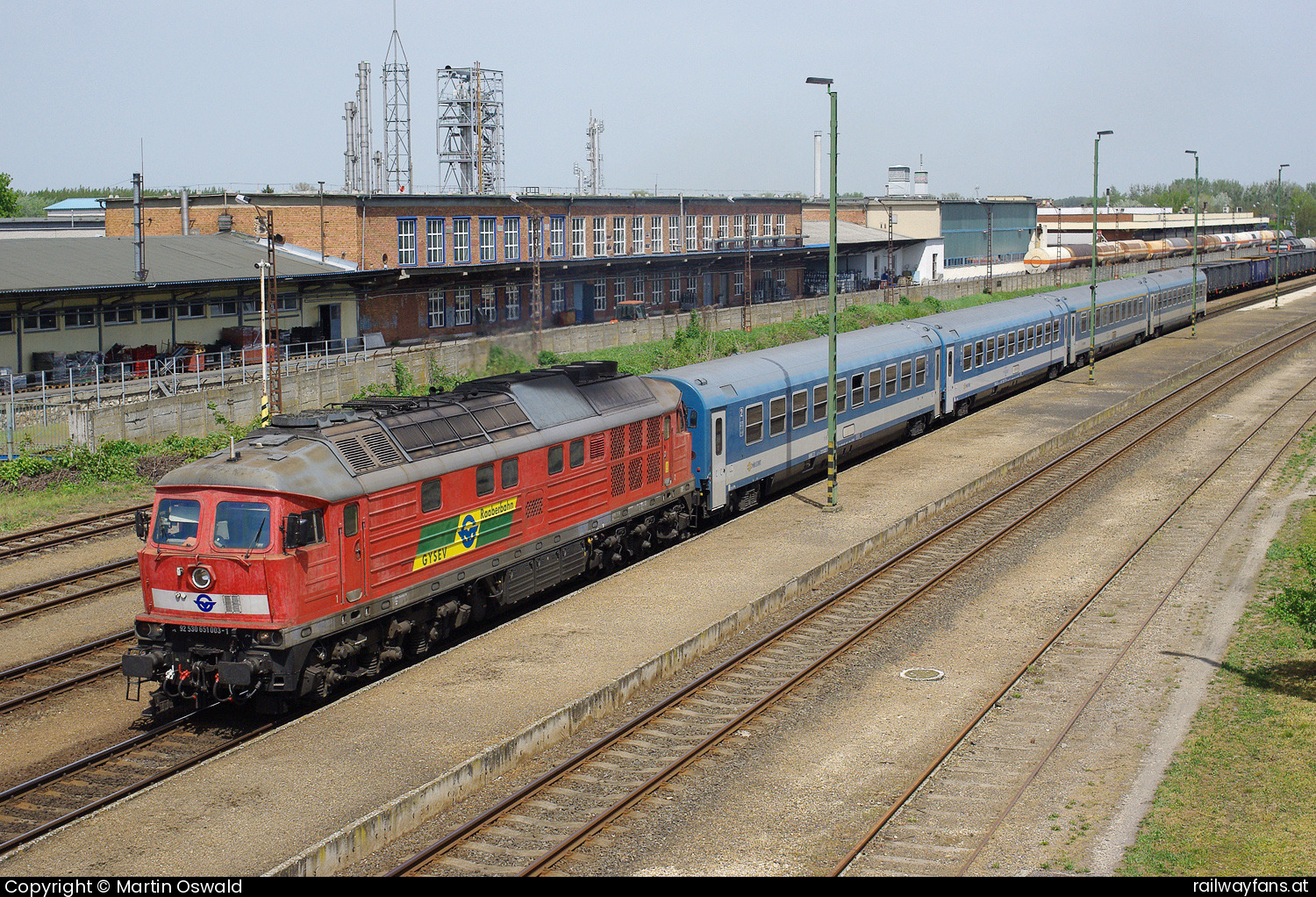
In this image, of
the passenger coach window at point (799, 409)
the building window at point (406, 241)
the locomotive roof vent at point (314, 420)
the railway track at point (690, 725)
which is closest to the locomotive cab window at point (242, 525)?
the locomotive roof vent at point (314, 420)

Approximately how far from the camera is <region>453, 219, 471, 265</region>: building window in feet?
202

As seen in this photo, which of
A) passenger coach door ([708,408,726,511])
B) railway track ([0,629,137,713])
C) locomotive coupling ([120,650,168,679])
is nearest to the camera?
locomotive coupling ([120,650,168,679])

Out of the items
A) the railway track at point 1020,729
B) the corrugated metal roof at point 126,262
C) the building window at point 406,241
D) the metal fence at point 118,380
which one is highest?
the building window at point 406,241

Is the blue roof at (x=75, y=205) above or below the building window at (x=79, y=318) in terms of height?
above

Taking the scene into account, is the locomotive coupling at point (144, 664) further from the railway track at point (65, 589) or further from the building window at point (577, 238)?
the building window at point (577, 238)

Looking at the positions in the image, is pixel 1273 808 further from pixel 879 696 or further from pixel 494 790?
pixel 494 790

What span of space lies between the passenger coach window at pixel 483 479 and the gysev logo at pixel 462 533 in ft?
0.92

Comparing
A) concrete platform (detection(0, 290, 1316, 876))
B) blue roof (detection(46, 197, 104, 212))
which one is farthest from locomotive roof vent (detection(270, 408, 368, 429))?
blue roof (detection(46, 197, 104, 212))

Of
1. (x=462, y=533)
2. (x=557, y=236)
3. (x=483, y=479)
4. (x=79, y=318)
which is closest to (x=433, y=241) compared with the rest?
(x=557, y=236)

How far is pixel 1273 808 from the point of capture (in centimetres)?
1351

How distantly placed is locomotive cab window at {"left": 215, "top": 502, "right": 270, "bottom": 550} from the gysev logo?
9.45 ft

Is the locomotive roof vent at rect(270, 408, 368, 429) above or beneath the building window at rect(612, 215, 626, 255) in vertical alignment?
beneath

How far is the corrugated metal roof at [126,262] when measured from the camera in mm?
42438

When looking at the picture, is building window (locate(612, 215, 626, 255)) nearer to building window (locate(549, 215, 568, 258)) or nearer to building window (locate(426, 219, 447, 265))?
building window (locate(549, 215, 568, 258))
